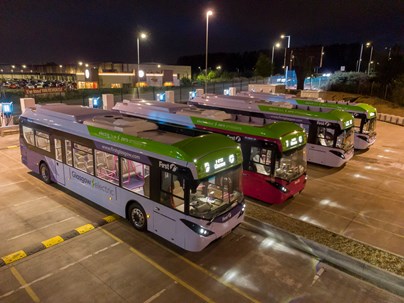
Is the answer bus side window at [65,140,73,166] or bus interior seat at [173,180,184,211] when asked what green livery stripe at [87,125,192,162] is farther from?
bus side window at [65,140,73,166]

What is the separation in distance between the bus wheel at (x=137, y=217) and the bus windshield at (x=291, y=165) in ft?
15.9

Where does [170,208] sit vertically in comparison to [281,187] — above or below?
above

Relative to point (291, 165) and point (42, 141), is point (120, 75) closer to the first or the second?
point (42, 141)

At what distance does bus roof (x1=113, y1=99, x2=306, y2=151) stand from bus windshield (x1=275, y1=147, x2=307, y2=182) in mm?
299

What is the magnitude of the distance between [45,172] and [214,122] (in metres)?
7.27

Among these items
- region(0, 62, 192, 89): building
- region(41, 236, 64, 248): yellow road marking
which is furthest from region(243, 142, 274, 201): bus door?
region(0, 62, 192, 89): building

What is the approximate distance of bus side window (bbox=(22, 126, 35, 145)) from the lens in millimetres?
13059

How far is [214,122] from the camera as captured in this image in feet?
43.3

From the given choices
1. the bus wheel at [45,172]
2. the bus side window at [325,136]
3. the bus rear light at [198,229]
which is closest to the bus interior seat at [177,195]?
the bus rear light at [198,229]

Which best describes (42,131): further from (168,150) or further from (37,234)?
A: (168,150)

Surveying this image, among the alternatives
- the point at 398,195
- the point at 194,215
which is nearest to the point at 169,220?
the point at 194,215

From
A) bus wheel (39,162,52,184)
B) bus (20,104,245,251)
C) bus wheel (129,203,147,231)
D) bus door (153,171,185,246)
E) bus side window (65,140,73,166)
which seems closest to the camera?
bus (20,104,245,251)

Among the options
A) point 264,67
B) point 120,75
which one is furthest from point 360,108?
point 120,75

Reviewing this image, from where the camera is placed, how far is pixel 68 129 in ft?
36.5
